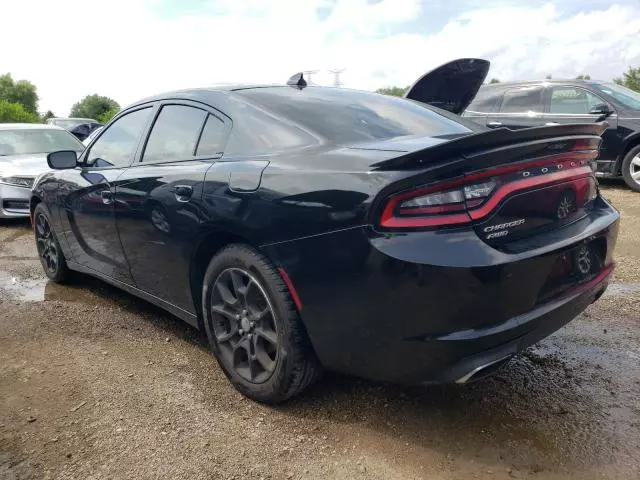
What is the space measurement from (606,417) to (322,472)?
1299mm

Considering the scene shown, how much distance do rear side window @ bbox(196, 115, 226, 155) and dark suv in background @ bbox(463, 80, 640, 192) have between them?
5.68m

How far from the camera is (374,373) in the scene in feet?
7.52

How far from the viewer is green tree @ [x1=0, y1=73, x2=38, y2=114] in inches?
2456

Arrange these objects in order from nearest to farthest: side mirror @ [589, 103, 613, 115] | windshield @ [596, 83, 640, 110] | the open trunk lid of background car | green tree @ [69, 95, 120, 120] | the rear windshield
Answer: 1. the rear windshield
2. the open trunk lid of background car
3. side mirror @ [589, 103, 613, 115]
4. windshield @ [596, 83, 640, 110]
5. green tree @ [69, 95, 120, 120]

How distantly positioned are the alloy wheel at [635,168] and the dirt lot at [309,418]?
5.41 m

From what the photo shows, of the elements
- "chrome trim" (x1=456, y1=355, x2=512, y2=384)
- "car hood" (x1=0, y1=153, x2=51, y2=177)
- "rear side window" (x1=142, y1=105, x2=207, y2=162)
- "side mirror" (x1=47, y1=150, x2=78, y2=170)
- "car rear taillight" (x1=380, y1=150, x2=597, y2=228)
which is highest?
"rear side window" (x1=142, y1=105, x2=207, y2=162)

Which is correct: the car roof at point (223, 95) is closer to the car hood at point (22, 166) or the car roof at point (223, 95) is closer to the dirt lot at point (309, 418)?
the dirt lot at point (309, 418)

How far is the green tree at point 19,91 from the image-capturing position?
62.4 metres

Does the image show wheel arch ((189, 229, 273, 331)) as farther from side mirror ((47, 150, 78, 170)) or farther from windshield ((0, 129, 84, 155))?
windshield ((0, 129, 84, 155))

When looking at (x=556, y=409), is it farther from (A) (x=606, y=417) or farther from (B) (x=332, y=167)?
(B) (x=332, y=167)

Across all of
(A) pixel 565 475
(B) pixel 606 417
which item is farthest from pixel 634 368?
(A) pixel 565 475

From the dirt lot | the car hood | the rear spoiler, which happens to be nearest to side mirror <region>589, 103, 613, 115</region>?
the dirt lot

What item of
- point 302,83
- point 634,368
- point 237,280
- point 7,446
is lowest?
point 634,368

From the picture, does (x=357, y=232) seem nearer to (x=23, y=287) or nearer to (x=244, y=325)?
(x=244, y=325)
